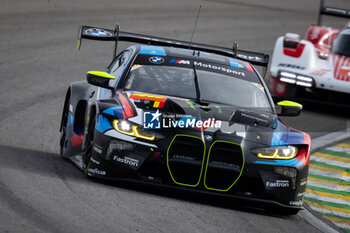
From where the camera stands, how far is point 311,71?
44.8 ft

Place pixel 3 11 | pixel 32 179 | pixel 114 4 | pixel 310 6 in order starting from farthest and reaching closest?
pixel 310 6, pixel 114 4, pixel 3 11, pixel 32 179

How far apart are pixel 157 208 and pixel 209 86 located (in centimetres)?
184

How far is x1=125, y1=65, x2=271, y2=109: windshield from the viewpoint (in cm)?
756

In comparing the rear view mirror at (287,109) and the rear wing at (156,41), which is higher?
the rear wing at (156,41)

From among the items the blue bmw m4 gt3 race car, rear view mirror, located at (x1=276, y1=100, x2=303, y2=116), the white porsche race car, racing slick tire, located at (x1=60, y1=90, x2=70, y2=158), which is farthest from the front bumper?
the white porsche race car

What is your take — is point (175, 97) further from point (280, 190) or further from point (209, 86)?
point (280, 190)

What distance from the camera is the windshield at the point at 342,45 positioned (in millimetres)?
14289

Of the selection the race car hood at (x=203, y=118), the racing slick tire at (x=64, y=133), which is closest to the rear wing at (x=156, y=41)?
the racing slick tire at (x=64, y=133)

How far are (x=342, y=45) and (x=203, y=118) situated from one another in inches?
327

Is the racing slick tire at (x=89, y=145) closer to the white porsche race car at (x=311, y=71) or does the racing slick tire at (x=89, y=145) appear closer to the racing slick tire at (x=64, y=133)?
the racing slick tire at (x=64, y=133)

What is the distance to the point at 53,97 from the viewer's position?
11.8 metres

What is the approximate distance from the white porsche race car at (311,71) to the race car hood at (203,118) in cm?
626

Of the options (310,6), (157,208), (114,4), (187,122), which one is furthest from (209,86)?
(310,6)

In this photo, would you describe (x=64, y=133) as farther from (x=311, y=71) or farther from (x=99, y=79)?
(x=311, y=71)
